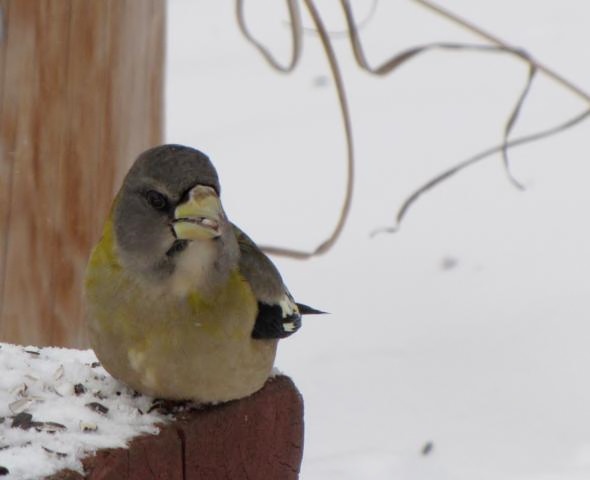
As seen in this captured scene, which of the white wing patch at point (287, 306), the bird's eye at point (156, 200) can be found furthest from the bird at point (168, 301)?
the white wing patch at point (287, 306)

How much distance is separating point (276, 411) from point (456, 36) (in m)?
5.53

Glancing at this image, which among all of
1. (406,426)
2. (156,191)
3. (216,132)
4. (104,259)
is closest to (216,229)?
(156,191)

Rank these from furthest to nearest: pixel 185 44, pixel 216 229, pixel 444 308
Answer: pixel 185 44 → pixel 444 308 → pixel 216 229

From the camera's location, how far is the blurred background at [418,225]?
5.36 m

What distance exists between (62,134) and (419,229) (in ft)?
9.86

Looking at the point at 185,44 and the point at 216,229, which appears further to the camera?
the point at 185,44

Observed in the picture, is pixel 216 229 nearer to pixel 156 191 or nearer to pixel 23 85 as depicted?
pixel 156 191

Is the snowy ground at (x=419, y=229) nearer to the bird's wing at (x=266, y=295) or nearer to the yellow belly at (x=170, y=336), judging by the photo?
the bird's wing at (x=266, y=295)

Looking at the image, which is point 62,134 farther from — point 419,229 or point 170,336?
point 419,229

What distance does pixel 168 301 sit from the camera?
2996mm

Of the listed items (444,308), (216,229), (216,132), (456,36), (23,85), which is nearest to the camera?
(216,229)

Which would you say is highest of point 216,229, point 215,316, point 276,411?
point 216,229

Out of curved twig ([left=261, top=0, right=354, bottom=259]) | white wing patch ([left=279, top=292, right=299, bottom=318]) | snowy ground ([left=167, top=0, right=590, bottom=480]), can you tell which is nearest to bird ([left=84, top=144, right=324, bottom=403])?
white wing patch ([left=279, top=292, right=299, bottom=318])

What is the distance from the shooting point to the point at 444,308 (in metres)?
6.26
